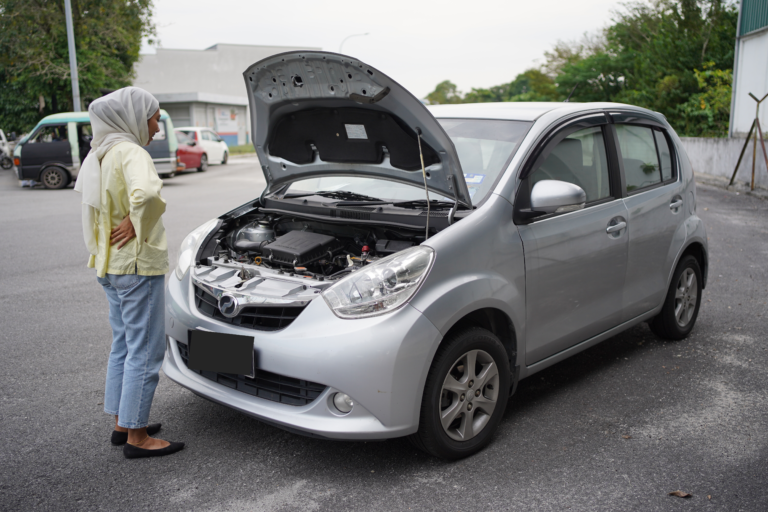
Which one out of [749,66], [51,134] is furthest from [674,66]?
[51,134]

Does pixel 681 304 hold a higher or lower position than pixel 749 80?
lower

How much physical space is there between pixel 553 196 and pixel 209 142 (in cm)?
2331

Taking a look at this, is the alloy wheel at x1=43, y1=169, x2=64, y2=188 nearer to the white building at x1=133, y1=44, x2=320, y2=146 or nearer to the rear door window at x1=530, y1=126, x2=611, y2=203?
the rear door window at x1=530, y1=126, x2=611, y2=203

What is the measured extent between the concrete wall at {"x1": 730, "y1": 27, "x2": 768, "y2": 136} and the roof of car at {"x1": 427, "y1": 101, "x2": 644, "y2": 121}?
1644 centimetres

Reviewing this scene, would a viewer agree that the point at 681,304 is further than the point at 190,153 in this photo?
No

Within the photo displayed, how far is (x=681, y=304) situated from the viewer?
15.5 ft

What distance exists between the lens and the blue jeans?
10.0ft

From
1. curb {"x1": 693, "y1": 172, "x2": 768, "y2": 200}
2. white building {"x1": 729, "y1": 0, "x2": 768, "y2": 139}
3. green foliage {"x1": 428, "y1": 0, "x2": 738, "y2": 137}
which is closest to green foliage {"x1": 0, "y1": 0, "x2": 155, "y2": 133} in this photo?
green foliage {"x1": 428, "y1": 0, "x2": 738, "y2": 137}

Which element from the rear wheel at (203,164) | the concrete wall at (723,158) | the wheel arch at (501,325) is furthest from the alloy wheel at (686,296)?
the rear wheel at (203,164)

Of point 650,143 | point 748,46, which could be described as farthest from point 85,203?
point 748,46

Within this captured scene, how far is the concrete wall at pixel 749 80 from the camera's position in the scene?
17.9m

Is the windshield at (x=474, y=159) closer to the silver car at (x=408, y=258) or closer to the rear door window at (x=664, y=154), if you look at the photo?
the silver car at (x=408, y=258)

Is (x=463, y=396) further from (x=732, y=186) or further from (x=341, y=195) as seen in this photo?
(x=732, y=186)

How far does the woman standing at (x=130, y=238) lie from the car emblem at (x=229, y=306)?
1.14ft
